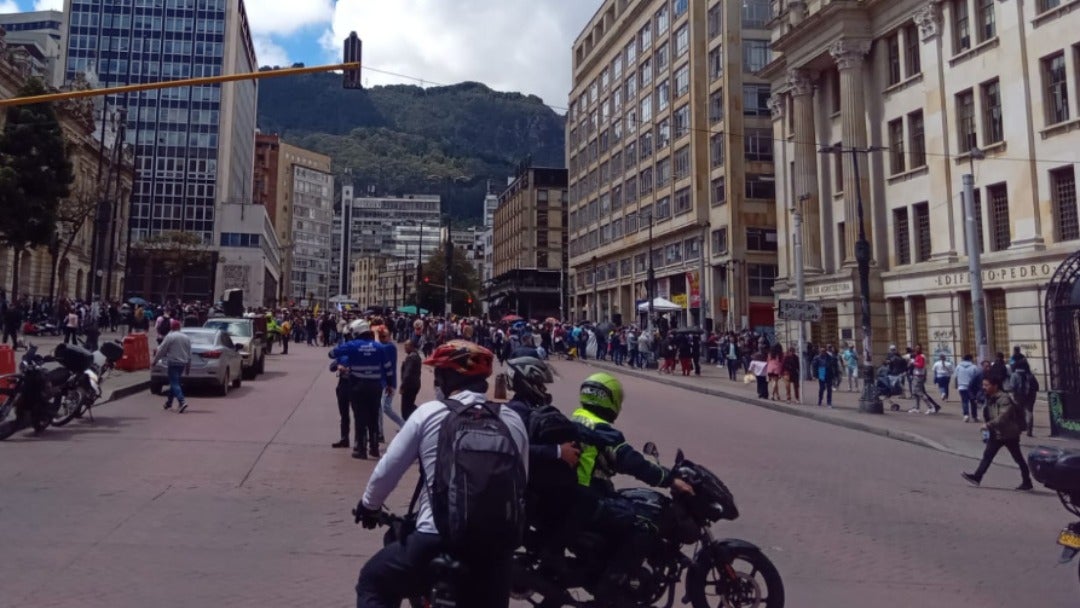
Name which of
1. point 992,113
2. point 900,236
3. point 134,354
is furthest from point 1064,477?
point 900,236

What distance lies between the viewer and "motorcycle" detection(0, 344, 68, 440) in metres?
10.8

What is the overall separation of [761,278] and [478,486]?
4816cm

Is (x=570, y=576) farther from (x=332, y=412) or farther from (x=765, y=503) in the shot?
Result: (x=332, y=412)

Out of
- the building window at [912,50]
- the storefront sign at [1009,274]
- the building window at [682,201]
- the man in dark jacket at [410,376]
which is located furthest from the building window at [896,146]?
the man in dark jacket at [410,376]

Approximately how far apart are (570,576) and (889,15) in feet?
116

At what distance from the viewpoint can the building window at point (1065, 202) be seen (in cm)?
2500

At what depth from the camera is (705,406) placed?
2052cm

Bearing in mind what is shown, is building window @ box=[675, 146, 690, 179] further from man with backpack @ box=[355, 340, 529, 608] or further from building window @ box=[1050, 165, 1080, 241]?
man with backpack @ box=[355, 340, 529, 608]

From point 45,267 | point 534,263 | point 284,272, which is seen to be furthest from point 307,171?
point 45,267

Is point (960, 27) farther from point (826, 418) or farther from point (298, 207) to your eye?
point (298, 207)

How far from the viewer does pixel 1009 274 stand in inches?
→ 1027

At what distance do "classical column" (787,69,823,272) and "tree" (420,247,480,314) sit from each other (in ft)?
140

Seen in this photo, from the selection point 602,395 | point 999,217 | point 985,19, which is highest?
point 985,19

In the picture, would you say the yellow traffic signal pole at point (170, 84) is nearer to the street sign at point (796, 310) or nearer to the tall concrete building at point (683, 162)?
the street sign at point (796, 310)
